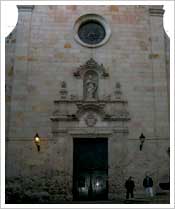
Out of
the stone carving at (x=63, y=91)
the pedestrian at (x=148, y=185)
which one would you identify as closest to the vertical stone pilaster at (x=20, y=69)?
the stone carving at (x=63, y=91)

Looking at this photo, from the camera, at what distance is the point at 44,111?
1788 cm

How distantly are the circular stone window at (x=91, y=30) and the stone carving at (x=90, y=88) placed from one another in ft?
7.03

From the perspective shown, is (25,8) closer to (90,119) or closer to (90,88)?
(90,88)

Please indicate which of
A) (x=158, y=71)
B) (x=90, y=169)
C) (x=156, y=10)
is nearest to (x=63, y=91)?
(x=90, y=169)

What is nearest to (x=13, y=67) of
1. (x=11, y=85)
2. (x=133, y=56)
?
(x=11, y=85)

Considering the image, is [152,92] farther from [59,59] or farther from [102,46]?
[59,59]

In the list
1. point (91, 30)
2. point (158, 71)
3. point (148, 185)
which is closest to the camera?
point (148, 185)

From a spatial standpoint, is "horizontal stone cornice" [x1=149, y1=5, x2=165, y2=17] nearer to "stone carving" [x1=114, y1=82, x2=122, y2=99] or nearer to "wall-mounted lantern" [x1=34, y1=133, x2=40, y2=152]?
"stone carving" [x1=114, y1=82, x2=122, y2=99]

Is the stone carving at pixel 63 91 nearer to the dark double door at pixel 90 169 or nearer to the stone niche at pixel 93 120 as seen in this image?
the stone niche at pixel 93 120

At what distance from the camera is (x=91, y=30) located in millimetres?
19609

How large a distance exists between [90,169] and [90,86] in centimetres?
435

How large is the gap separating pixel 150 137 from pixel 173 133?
4508 millimetres

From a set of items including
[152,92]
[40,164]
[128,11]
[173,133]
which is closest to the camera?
[173,133]

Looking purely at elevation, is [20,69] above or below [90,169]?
above
